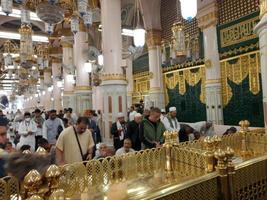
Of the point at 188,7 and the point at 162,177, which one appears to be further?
the point at 188,7

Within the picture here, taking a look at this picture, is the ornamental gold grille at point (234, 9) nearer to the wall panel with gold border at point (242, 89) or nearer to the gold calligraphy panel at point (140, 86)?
the wall panel with gold border at point (242, 89)

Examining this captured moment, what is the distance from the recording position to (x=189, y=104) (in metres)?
10.8

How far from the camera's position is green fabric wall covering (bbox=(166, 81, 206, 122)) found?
10.2 m

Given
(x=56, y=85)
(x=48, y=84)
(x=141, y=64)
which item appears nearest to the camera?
(x=141, y=64)

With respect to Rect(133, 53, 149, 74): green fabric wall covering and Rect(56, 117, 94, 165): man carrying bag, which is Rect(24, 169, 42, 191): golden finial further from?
Rect(133, 53, 149, 74): green fabric wall covering

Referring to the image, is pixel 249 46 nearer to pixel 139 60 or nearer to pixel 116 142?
pixel 116 142

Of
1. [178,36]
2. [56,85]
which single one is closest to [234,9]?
[178,36]

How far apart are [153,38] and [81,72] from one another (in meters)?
3.90

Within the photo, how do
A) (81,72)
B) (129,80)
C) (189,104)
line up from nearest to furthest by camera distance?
(81,72)
(189,104)
(129,80)

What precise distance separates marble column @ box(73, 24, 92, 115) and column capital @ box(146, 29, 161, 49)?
3140 millimetres

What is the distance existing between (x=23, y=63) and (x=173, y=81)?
6402mm

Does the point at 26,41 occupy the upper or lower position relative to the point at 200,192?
upper

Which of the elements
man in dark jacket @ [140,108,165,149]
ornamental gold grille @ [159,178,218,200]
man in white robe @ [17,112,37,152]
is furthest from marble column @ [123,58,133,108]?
ornamental gold grille @ [159,178,218,200]

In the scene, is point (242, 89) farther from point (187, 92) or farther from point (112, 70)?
point (112, 70)
